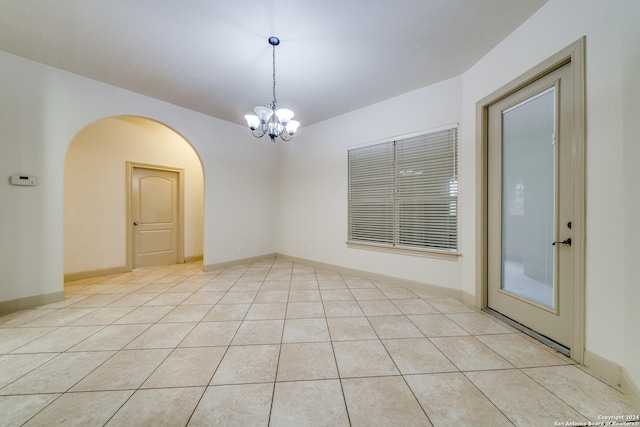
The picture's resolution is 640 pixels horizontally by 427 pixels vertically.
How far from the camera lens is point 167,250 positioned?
4.82 meters

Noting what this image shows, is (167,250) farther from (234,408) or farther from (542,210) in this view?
(542,210)

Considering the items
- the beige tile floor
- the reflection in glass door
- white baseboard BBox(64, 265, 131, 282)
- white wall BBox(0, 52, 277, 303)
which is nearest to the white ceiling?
white wall BBox(0, 52, 277, 303)

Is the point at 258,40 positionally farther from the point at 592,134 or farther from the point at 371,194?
the point at 592,134

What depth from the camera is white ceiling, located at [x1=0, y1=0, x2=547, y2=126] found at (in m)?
1.99

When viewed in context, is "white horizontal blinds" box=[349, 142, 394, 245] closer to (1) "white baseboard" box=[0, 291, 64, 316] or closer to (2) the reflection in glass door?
(2) the reflection in glass door

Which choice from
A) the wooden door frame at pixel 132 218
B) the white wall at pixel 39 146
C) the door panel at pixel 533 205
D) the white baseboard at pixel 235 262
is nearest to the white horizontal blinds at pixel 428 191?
the door panel at pixel 533 205

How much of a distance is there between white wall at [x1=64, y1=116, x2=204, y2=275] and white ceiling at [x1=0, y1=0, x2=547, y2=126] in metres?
1.32

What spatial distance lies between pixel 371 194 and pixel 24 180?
4.58 metres

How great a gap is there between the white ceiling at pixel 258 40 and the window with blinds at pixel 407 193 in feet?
3.09

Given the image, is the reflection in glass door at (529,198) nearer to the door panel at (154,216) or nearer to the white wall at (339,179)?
the white wall at (339,179)

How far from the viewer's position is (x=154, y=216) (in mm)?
4668

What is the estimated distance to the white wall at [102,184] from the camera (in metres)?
3.71

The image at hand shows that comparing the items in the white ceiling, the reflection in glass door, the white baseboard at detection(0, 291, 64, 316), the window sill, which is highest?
the white ceiling

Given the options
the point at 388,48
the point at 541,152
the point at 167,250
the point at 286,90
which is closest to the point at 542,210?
the point at 541,152
